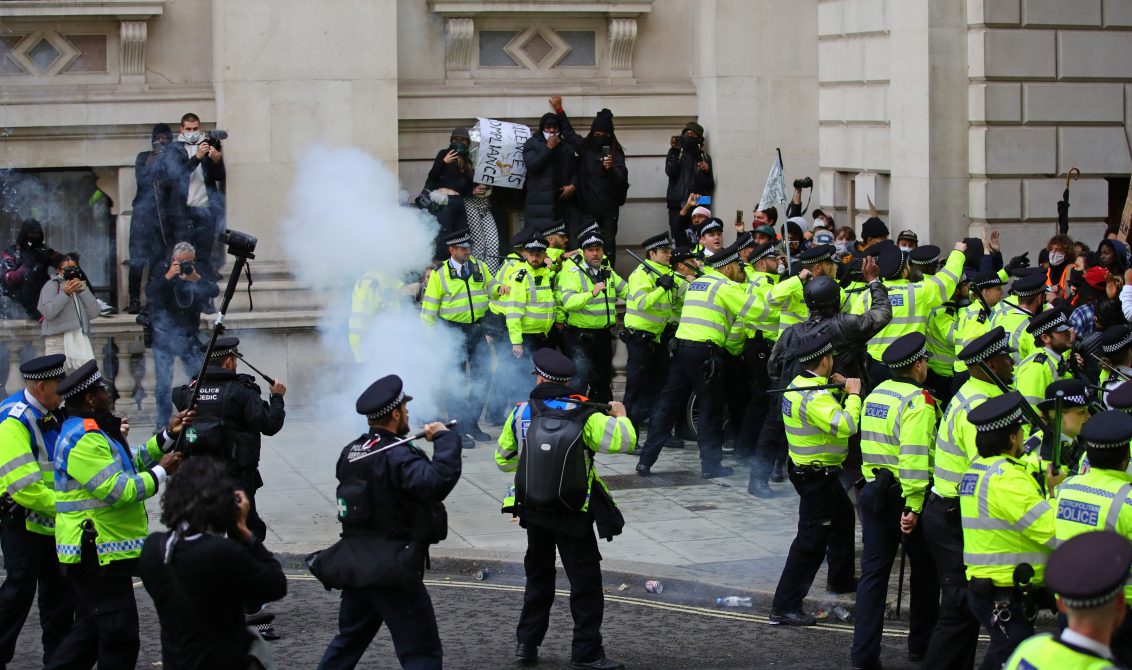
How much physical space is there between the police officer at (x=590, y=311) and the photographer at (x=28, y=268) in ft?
15.8

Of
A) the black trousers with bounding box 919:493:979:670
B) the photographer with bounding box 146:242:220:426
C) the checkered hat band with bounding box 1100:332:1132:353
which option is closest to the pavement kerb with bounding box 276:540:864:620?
the black trousers with bounding box 919:493:979:670

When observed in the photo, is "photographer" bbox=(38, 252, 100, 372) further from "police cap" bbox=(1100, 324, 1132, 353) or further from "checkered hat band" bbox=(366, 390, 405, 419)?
"police cap" bbox=(1100, 324, 1132, 353)

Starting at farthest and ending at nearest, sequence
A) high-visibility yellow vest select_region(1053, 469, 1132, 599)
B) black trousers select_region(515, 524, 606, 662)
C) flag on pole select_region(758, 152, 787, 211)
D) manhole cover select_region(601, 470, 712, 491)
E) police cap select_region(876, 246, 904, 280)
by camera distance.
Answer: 1. flag on pole select_region(758, 152, 787, 211)
2. manhole cover select_region(601, 470, 712, 491)
3. police cap select_region(876, 246, 904, 280)
4. black trousers select_region(515, 524, 606, 662)
5. high-visibility yellow vest select_region(1053, 469, 1132, 599)

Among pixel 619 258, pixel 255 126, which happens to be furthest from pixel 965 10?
pixel 255 126

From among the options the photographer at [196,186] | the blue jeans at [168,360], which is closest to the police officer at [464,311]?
the blue jeans at [168,360]

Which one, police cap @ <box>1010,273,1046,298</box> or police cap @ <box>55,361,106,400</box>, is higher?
police cap @ <box>1010,273,1046,298</box>

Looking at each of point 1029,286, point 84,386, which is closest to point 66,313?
point 84,386

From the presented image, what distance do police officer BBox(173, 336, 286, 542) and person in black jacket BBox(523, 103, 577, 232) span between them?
7.96 metres

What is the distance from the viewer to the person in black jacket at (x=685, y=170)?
18359 millimetres

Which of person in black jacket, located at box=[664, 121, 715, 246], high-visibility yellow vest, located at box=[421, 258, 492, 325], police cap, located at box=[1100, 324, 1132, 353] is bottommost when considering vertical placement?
police cap, located at box=[1100, 324, 1132, 353]

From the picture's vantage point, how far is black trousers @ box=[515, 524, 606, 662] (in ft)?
28.4

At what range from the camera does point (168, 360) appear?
15453mm

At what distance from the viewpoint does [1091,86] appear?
53.3ft

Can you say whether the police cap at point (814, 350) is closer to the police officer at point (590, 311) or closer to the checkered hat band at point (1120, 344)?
the checkered hat band at point (1120, 344)
